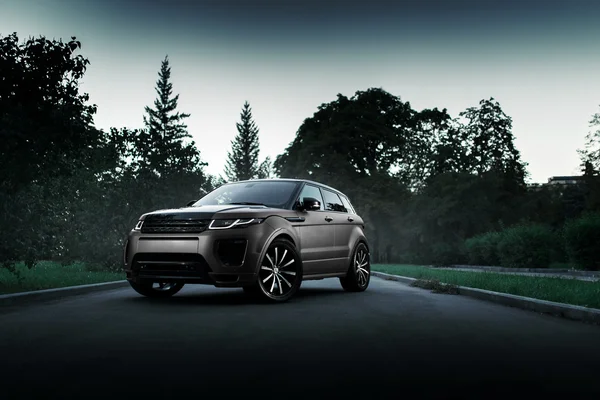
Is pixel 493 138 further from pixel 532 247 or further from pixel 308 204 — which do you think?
pixel 308 204

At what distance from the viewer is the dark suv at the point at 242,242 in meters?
9.44

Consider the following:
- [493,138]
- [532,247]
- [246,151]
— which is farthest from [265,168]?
[532,247]

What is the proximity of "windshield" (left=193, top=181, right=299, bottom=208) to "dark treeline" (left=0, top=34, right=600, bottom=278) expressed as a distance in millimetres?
2847

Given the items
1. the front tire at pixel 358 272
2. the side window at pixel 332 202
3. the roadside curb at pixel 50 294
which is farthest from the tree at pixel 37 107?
the front tire at pixel 358 272

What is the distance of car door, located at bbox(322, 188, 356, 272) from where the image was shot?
1202 centimetres

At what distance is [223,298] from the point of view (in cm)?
1098

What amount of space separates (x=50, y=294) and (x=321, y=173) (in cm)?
3502

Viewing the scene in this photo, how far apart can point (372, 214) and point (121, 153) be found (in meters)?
30.2

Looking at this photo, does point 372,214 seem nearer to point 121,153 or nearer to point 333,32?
point 333,32

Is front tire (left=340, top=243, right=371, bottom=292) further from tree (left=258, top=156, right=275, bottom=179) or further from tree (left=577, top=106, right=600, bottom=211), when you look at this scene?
tree (left=258, top=156, right=275, bottom=179)

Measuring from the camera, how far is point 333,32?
71.9ft

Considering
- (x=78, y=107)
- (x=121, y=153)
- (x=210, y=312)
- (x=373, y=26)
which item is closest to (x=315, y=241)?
(x=210, y=312)

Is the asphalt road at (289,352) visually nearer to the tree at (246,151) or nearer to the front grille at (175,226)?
the front grille at (175,226)

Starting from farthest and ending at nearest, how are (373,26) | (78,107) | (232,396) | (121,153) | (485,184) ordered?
1. (485,184)
2. (373,26)
3. (121,153)
4. (78,107)
5. (232,396)
